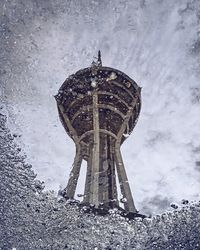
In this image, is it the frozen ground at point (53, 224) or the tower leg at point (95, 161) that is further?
the tower leg at point (95, 161)

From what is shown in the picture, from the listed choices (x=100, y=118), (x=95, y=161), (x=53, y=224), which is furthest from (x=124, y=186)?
(x=53, y=224)

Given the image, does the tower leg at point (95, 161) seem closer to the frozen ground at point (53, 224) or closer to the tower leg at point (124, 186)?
the tower leg at point (124, 186)

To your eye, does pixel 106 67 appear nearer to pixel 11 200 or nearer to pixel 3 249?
pixel 11 200

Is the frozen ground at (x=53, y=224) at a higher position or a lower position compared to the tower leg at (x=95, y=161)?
lower

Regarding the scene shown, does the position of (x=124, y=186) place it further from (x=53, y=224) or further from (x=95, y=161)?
(x=53, y=224)

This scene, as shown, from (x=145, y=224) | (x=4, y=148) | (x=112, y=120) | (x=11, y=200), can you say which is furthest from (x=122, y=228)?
(x=112, y=120)

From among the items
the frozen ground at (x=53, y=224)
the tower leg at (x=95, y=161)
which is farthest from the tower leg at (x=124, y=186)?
the frozen ground at (x=53, y=224)
